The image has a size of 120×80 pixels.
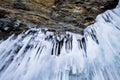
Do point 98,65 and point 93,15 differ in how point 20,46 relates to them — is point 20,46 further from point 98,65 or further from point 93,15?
point 93,15

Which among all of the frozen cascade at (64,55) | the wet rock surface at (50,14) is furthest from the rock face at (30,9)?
the frozen cascade at (64,55)

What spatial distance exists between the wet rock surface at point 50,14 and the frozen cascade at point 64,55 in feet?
0.84

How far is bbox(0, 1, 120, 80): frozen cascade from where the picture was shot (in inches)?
108

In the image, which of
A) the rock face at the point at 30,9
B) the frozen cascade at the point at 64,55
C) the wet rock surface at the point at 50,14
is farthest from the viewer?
the rock face at the point at 30,9

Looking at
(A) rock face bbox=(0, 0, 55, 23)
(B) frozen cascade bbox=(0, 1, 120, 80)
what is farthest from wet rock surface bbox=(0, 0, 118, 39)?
(B) frozen cascade bbox=(0, 1, 120, 80)

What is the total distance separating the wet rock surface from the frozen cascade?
26 centimetres

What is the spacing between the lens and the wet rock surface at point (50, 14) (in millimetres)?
4070

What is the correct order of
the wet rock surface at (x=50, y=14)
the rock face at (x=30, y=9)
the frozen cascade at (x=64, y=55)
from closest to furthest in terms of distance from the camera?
the frozen cascade at (x=64, y=55) → the wet rock surface at (x=50, y=14) → the rock face at (x=30, y=9)

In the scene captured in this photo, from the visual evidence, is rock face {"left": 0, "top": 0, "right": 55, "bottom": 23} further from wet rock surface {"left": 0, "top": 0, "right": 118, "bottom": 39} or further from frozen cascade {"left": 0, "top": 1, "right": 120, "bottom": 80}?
frozen cascade {"left": 0, "top": 1, "right": 120, "bottom": 80}

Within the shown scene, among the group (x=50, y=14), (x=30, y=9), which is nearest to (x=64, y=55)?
(x=50, y=14)

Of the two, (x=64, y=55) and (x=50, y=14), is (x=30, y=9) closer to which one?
(x=50, y=14)

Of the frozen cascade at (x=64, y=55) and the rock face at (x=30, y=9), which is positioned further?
the rock face at (x=30, y=9)

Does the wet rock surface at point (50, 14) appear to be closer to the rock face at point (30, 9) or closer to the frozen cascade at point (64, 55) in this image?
the rock face at point (30, 9)

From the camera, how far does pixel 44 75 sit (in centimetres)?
273
